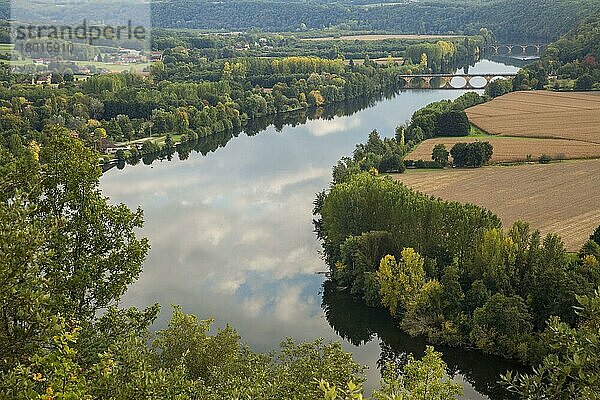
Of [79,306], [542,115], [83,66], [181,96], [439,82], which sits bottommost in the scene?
[181,96]

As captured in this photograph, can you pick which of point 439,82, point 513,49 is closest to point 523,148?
point 439,82

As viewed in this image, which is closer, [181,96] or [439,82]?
[181,96]

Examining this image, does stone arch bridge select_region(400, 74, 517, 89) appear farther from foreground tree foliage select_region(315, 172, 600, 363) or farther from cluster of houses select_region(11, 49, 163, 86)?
foreground tree foliage select_region(315, 172, 600, 363)

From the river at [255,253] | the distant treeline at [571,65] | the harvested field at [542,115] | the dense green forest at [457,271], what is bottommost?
the river at [255,253]

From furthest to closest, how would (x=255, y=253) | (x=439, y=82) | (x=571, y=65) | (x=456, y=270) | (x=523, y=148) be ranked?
(x=439, y=82), (x=571, y=65), (x=523, y=148), (x=255, y=253), (x=456, y=270)

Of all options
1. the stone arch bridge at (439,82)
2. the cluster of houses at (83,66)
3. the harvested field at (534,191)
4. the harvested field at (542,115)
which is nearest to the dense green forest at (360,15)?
the cluster of houses at (83,66)

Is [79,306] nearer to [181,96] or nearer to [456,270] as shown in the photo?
[456,270]

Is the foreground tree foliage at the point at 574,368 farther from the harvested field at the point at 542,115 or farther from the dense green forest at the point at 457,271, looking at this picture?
the harvested field at the point at 542,115

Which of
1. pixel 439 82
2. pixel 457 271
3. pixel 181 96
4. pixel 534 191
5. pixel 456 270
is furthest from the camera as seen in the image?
pixel 439 82
